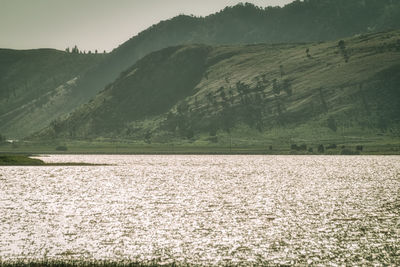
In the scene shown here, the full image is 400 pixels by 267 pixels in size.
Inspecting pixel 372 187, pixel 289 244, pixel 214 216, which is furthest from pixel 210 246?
pixel 372 187

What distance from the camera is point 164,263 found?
121 ft

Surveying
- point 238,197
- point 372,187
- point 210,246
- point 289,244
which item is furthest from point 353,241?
point 372,187

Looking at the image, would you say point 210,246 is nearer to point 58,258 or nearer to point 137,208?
point 58,258

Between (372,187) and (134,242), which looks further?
(372,187)

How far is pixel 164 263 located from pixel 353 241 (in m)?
18.0

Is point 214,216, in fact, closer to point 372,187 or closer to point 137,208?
point 137,208

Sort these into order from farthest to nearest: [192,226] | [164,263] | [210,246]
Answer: [192,226]
[210,246]
[164,263]

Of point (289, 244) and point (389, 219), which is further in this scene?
point (389, 219)

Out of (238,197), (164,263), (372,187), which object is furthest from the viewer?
(372,187)

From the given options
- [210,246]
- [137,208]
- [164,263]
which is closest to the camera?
[164,263]

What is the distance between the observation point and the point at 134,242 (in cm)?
4509

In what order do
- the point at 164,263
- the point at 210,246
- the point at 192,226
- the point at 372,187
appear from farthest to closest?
the point at 372,187 → the point at 192,226 → the point at 210,246 → the point at 164,263

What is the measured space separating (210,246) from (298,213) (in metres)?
24.0

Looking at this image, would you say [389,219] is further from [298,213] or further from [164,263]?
[164,263]
